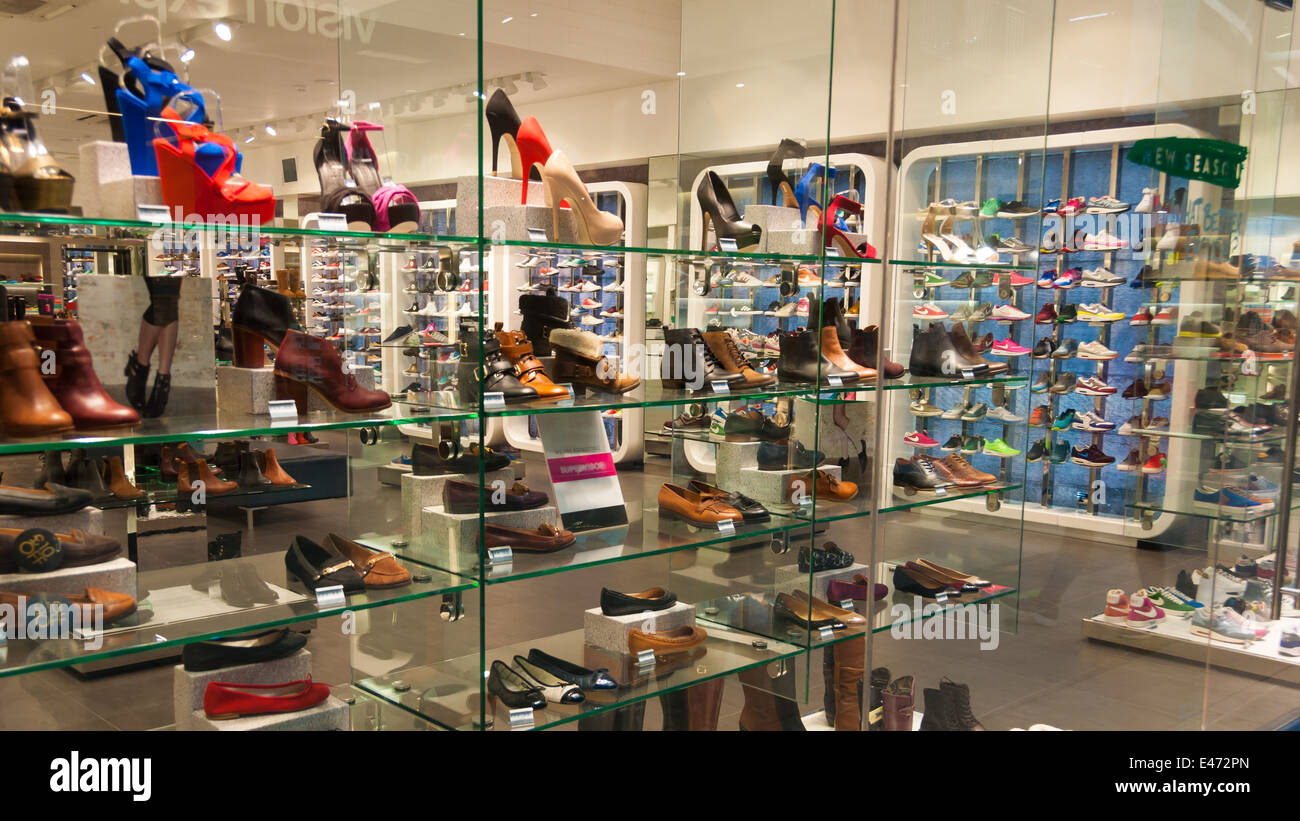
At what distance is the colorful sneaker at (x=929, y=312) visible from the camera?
165 inches

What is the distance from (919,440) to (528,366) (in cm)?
284

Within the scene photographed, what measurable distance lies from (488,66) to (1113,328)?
604 cm

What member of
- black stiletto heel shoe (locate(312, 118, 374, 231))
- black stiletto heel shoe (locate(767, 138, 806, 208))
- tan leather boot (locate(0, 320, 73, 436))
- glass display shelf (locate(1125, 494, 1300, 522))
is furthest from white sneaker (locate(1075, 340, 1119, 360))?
tan leather boot (locate(0, 320, 73, 436))

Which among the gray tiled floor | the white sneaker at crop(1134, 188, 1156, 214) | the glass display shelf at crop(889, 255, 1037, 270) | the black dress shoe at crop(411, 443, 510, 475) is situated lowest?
the gray tiled floor

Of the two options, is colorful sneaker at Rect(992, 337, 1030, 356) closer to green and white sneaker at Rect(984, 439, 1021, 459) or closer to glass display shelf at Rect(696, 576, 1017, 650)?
green and white sneaker at Rect(984, 439, 1021, 459)

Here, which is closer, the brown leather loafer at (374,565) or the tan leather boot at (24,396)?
the tan leather boot at (24,396)

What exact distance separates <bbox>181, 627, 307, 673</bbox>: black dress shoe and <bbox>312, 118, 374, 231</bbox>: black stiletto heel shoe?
1123mm

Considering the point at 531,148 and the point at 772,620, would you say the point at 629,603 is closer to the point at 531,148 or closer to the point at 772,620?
the point at 772,620

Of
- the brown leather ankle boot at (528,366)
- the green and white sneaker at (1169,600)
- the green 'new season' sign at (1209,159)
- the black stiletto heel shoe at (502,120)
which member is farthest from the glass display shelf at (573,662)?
the green and white sneaker at (1169,600)

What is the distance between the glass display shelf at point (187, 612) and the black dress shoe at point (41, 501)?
0.25m

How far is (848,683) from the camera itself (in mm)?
3432

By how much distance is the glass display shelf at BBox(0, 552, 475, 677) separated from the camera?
1919mm

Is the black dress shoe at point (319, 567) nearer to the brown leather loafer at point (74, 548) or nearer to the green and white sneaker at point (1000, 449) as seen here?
the brown leather loafer at point (74, 548)
